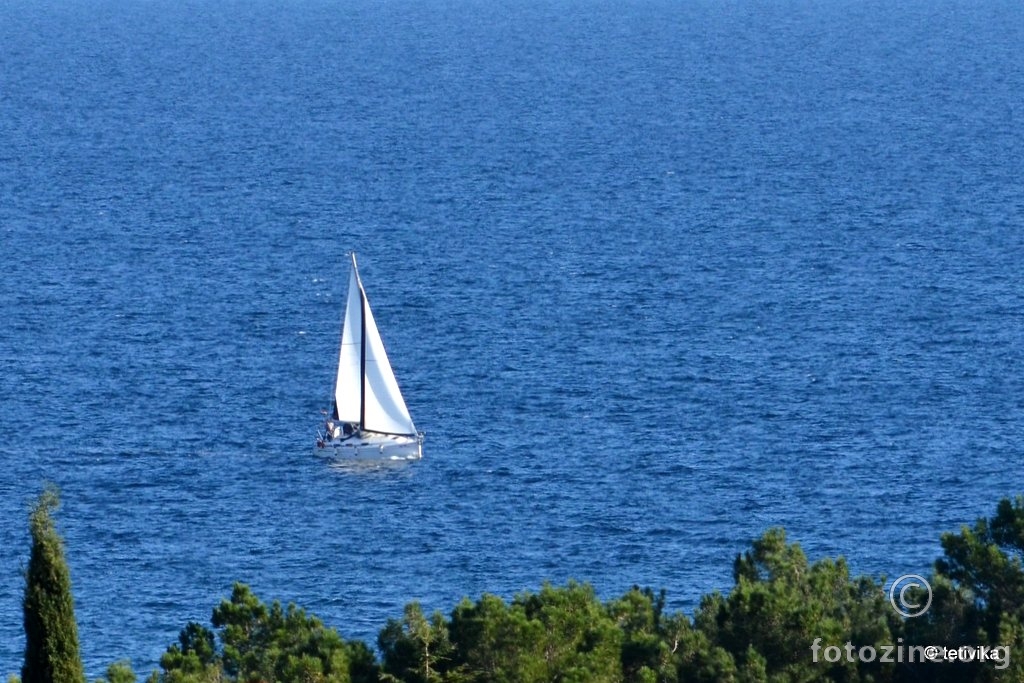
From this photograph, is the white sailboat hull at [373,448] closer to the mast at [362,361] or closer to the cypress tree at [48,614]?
the mast at [362,361]

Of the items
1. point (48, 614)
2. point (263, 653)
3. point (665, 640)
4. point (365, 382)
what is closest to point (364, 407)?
point (365, 382)

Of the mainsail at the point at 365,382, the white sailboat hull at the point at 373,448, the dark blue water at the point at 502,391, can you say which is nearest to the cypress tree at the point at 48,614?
the dark blue water at the point at 502,391

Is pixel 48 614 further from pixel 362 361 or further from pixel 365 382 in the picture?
pixel 362 361

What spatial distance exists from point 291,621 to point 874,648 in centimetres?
1571

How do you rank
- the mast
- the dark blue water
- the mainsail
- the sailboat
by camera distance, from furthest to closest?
1. the mast
2. the mainsail
3. the sailboat
4. the dark blue water

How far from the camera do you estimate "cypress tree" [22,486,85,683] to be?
158 ft

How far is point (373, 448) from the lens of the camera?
119500 millimetres

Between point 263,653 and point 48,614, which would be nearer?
point 48,614

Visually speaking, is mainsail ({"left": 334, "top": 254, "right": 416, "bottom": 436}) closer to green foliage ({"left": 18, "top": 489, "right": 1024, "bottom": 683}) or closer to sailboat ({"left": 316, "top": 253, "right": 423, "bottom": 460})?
sailboat ({"left": 316, "top": 253, "right": 423, "bottom": 460})

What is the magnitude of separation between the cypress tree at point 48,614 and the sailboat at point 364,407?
6950cm

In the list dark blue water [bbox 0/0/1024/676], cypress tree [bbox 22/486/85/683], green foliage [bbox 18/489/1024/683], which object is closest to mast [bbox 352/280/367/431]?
dark blue water [bbox 0/0/1024/676]

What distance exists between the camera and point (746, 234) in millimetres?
172750

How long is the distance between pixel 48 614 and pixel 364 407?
72818 millimetres

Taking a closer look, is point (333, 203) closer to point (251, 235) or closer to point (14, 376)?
point (251, 235)
